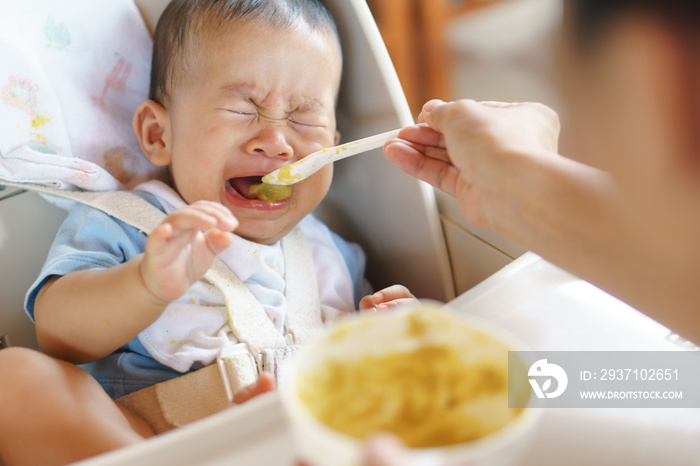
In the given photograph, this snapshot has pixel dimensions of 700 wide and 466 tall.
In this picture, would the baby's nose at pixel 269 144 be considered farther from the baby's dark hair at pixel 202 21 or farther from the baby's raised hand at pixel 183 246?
the baby's raised hand at pixel 183 246

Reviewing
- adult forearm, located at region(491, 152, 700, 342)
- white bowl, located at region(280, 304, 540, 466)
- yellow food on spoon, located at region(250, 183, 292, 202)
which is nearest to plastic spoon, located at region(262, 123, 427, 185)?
yellow food on spoon, located at region(250, 183, 292, 202)

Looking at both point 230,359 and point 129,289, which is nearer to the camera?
point 129,289

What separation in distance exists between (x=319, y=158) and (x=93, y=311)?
36 centimetres

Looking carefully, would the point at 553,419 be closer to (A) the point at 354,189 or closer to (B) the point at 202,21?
(A) the point at 354,189

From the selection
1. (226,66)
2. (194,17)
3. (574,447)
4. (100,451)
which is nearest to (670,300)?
(574,447)

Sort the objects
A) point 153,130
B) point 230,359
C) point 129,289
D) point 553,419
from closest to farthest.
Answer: point 553,419 < point 129,289 < point 230,359 < point 153,130

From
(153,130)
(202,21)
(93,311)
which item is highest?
(202,21)

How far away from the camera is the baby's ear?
0.88 m

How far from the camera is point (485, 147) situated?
0.55 m

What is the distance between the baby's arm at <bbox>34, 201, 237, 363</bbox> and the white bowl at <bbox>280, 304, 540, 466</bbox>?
0.22m

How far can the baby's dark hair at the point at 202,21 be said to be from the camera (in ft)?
2.71

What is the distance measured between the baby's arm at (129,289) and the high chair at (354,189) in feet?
0.58

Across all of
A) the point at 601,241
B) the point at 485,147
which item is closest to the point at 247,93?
the point at 485,147

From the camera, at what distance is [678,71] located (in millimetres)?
1074
